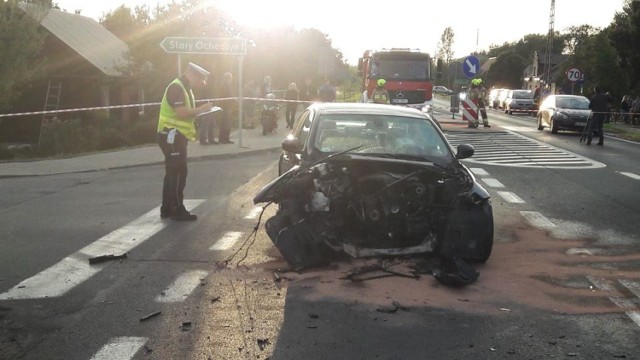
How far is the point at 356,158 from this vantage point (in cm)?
638

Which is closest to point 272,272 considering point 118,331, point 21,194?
point 118,331

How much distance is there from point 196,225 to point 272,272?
2.52m

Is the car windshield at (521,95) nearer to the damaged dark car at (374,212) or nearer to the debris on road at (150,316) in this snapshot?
the damaged dark car at (374,212)

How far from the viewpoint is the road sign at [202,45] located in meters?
16.9

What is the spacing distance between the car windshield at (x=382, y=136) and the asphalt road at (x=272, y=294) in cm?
126

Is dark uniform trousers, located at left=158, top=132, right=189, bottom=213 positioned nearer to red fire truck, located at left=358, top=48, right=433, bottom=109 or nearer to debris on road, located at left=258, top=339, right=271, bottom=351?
debris on road, located at left=258, top=339, right=271, bottom=351

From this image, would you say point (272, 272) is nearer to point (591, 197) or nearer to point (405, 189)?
point (405, 189)

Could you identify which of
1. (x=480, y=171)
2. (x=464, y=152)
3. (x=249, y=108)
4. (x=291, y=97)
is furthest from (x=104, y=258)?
(x=249, y=108)

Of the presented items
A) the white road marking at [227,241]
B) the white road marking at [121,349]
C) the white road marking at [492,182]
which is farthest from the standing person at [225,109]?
the white road marking at [121,349]

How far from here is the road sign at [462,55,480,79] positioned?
90.6 ft

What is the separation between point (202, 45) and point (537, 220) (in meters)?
10.7

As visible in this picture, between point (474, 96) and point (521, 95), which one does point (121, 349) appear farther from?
point (521, 95)

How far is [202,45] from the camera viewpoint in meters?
17.1

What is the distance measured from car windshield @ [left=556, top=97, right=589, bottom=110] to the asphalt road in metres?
17.3
